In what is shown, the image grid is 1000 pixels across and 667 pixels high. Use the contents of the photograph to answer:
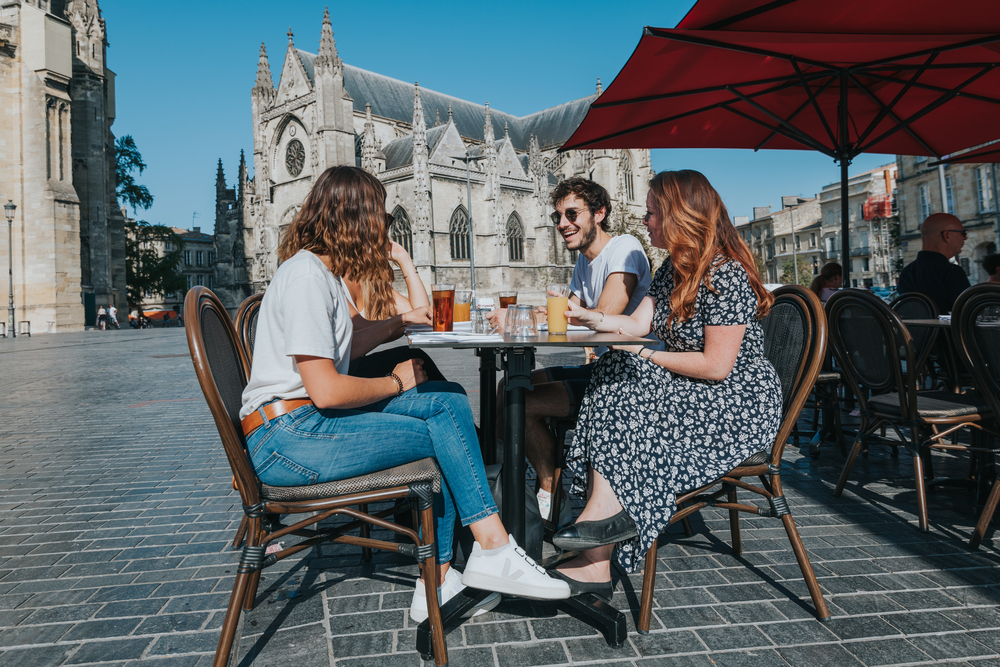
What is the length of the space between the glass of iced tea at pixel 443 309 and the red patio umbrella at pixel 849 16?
2038 mm

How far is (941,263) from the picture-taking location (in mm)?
4871

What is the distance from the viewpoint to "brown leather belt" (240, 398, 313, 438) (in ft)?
6.45

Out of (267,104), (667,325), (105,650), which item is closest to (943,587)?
(667,325)

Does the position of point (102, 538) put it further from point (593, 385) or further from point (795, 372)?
point (795, 372)

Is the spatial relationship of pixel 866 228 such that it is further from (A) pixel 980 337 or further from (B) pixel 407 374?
(B) pixel 407 374

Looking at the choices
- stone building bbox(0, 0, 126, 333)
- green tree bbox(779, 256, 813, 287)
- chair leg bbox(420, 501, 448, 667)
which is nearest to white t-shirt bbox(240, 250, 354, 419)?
chair leg bbox(420, 501, 448, 667)

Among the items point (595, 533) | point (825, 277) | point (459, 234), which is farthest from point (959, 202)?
point (595, 533)

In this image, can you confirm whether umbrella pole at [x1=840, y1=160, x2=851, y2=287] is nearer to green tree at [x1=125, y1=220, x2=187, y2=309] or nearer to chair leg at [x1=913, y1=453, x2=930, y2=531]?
chair leg at [x1=913, y1=453, x2=930, y2=531]

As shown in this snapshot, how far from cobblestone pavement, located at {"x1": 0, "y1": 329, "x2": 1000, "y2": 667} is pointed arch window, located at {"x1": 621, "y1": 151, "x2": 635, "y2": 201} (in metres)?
43.5

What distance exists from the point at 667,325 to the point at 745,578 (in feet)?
3.54

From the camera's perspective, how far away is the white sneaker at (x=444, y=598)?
2.10 m

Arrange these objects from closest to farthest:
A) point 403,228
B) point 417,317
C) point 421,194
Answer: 1. point 417,317
2. point 421,194
3. point 403,228

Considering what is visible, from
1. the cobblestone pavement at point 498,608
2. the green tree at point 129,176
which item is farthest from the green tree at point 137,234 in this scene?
the cobblestone pavement at point 498,608

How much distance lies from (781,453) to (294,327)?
179cm
